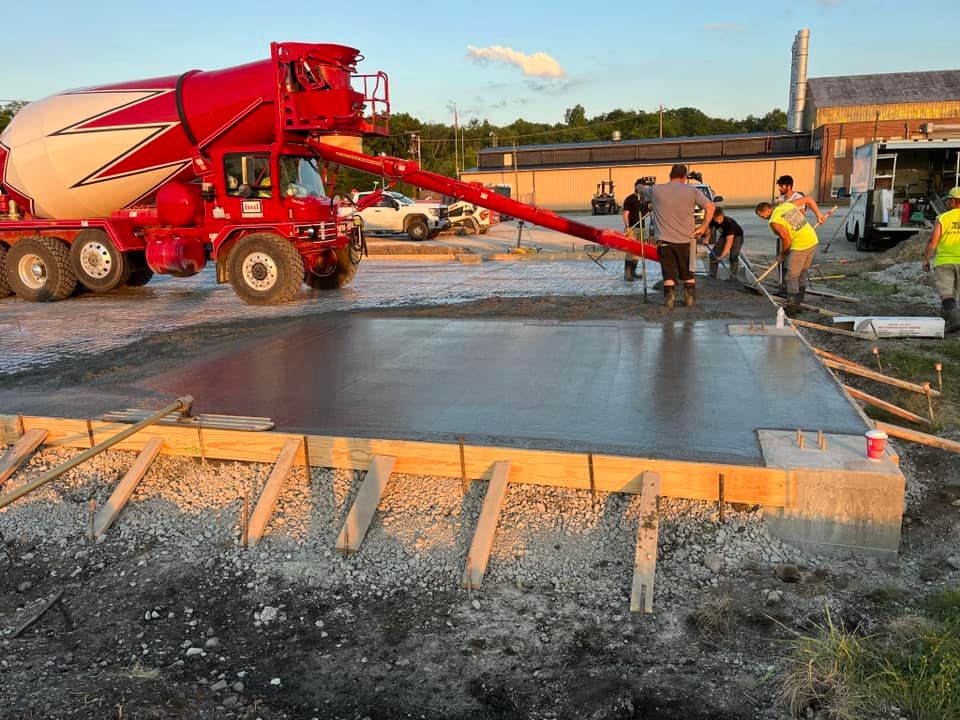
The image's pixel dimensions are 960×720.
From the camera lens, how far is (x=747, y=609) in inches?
152

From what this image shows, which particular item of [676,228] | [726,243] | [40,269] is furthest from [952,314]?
[40,269]

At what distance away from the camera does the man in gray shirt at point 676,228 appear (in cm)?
956

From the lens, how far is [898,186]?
69.5 feet

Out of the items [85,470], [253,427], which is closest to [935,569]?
[253,427]

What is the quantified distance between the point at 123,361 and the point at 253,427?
3457 mm

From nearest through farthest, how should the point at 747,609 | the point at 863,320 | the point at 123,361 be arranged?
the point at 747,609
the point at 123,361
the point at 863,320

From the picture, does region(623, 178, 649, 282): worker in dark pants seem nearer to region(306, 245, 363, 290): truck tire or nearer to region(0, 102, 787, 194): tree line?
region(306, 245, 363, 290): truck tire

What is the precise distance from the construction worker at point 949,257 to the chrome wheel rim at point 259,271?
8923 mm

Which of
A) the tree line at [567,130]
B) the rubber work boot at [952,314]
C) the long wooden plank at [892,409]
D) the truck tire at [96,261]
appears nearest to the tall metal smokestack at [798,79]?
the tree line at [567,130]

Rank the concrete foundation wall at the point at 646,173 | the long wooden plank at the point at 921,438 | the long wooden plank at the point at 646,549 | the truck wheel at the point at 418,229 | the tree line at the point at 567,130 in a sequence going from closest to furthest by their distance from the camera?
the long wooden plank at the point at 646,549 → the long wooden plank at the point at 921,438 → the truck wheel at the point at 418,229 → the concrete foundation wall at the point at 646,173 → the tree line at the point at 567,130

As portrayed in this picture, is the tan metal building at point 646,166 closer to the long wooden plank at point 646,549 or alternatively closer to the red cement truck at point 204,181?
the red cement truck at point 204,181

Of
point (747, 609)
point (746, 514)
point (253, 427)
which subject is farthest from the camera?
point (253, 427)

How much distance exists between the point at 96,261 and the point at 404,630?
38.2ft

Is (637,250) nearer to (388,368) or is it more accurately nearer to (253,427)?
(388,368)
